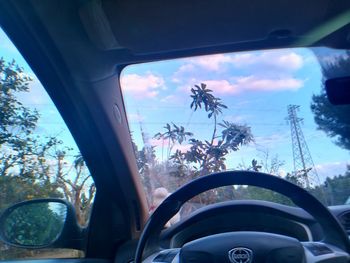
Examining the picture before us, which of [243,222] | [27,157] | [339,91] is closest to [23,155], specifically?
[27,157]

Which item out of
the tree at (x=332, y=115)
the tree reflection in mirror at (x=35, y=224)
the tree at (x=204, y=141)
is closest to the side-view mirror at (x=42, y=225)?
the tree reflection in mirror at (x=35, y=224)

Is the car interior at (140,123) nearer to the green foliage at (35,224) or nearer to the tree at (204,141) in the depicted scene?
the green foliage at (35,224)

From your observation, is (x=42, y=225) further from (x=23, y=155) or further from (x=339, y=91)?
(x=339, y=91)

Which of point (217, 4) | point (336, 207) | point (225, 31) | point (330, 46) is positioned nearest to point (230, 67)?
point (225, 31)

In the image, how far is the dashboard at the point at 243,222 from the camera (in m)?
2.38

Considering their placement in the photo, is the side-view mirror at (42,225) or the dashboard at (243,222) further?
the side-view mirror at (42,225)

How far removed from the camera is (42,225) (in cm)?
310

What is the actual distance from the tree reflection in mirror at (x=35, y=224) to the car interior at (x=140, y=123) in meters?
0.03

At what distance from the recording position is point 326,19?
9.90ft

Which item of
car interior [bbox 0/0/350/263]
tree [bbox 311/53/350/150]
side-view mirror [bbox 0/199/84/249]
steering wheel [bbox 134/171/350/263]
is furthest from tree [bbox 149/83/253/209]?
steering wheel [bbox 134/171/350/263]

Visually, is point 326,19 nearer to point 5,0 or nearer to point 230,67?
point 230,67

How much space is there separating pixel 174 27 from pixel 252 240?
161 centimetres

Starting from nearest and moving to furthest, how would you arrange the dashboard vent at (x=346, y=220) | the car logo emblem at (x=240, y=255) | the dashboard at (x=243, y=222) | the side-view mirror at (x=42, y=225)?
the car logo emblem at (x=240, y=255) < the dashboard at (x=243, y=222) < the dashboard vent at (x=346, y=220) < the side-view mirror at (x=42, y=225)

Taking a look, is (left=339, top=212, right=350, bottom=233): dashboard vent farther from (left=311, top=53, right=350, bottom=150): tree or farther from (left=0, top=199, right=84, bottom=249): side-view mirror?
(left=0, top=199, right=84, bottom=249): side-view mirror
